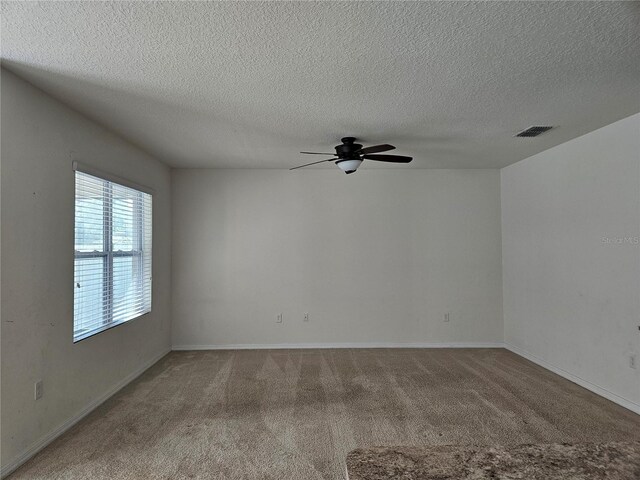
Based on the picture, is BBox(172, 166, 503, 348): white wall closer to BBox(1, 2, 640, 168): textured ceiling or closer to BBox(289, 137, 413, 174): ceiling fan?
BBox(289, 137, 413, 174): ceiling fan

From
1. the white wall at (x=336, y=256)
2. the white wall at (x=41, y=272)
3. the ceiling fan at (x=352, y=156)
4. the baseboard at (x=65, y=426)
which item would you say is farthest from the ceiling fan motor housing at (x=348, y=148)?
the baseboard at (x=65, y=426)

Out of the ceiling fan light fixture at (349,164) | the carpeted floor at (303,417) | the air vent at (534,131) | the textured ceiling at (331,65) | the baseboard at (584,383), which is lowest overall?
the carpeted floor at (303,417)

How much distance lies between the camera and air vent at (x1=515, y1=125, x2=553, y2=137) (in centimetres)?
347

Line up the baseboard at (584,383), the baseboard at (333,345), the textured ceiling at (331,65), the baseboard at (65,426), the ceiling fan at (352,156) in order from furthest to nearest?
the baseboard at (333,345), the ceiling fan at (352,156), the baseboard at (584,383), the baseboard at (65,426), the textured ceiling at (331,65)

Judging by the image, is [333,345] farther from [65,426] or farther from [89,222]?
[89,222]

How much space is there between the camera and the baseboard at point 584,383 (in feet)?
10.5

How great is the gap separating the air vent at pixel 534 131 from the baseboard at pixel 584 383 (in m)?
2.52

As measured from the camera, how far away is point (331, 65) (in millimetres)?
2262

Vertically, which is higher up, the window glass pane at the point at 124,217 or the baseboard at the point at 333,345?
the window glass pane at the point at 124,217

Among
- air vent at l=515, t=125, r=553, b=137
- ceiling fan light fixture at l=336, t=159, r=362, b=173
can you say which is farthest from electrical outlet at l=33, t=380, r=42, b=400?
air vent at l=515, t=125, r=553, b=137

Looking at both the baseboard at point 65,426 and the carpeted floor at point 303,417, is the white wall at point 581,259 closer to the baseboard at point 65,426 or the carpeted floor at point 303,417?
the carpeted floor at point 303,417

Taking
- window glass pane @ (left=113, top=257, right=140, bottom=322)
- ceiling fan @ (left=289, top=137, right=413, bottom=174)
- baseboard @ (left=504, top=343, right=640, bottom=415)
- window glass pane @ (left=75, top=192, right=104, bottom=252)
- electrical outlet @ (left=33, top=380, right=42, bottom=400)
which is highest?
ceiling fan @ (left=289, top=137, right=413, bottom=174)

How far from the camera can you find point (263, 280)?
5250 millimetres

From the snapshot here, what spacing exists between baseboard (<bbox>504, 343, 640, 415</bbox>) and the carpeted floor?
0.08 meters
